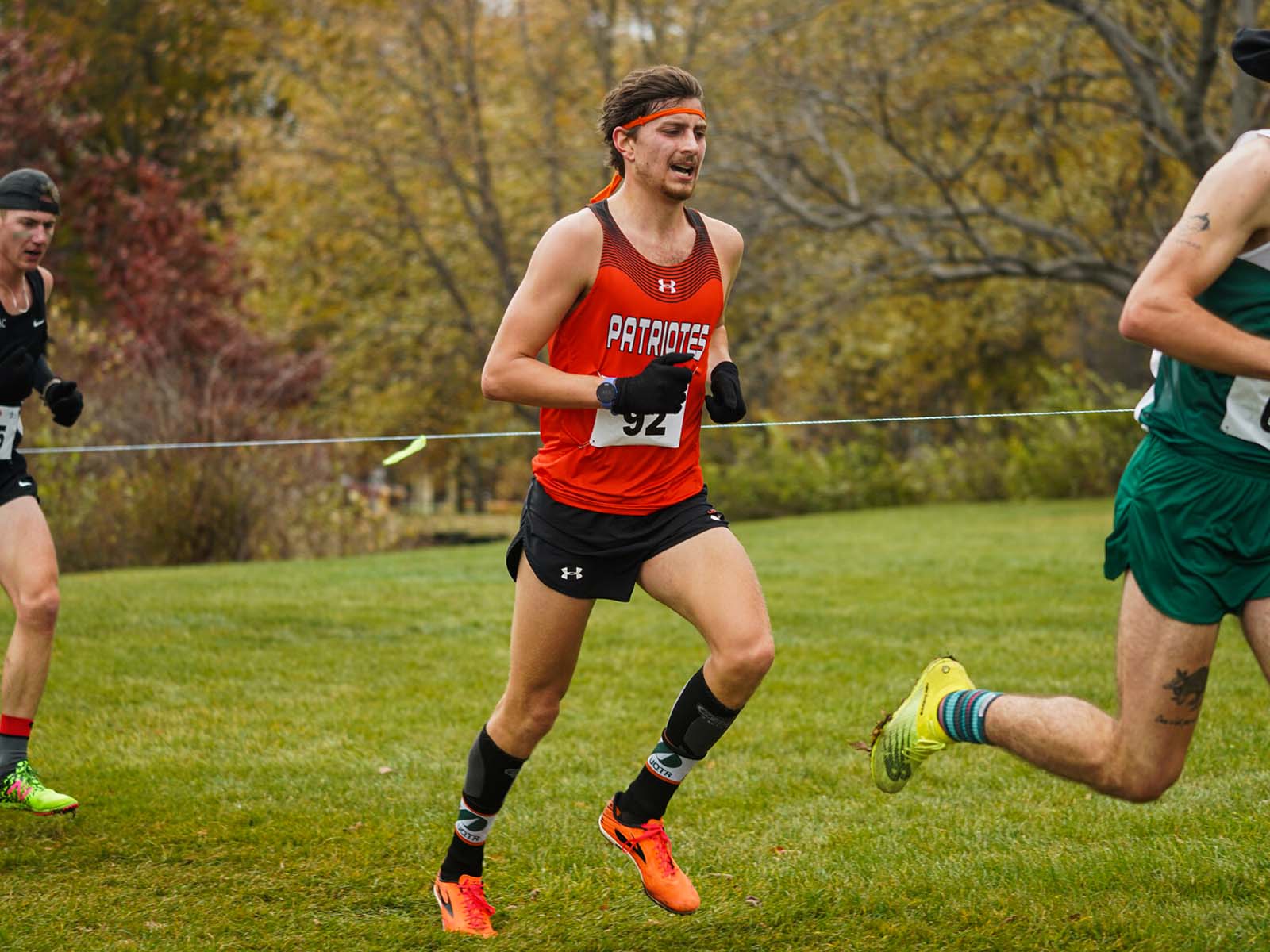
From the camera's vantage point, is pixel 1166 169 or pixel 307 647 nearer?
pixel 307 647

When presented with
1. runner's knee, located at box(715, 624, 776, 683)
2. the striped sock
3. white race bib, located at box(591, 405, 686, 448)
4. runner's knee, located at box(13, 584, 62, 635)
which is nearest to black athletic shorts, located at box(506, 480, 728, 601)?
white race bib, located at box(591, 405, 686, 448)

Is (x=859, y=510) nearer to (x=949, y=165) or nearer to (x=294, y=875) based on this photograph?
(x=949, y=165)

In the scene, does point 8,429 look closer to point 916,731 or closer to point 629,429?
point 629,429

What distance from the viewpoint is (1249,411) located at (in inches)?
128

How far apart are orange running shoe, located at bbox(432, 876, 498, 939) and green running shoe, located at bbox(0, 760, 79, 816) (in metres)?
1.67

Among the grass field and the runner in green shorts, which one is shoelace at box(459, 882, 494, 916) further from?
the runner in green shorts

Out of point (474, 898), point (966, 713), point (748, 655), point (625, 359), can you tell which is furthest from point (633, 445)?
point (474, 898)

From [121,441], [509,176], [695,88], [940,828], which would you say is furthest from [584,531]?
[509,176]

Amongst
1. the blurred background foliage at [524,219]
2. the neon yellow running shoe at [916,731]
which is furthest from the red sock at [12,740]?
the blurred background foliage at [524,219]

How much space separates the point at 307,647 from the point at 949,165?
45.1 feet

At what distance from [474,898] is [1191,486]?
2.43 m

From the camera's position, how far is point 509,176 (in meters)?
25.3

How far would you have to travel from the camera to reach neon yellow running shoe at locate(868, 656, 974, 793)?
12.9 ft

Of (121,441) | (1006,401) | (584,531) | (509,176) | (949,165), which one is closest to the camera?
(584,531)
